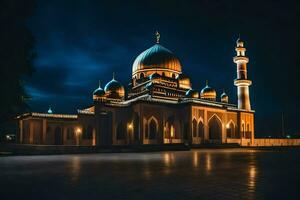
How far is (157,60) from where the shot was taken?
4972 centimetres

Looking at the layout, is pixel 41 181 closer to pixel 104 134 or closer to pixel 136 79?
pixel 104 134

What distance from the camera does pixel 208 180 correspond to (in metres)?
7.83

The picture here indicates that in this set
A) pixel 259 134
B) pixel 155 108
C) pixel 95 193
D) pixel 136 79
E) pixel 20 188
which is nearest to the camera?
pixel 95 193

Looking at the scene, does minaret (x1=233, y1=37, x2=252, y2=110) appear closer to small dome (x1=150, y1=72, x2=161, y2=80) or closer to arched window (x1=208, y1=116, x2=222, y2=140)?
arched window (x1=208, y1=116, x2=222, y2=140)

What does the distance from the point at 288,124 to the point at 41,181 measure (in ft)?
261

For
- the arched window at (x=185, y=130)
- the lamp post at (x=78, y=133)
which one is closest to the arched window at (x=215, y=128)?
the arched window at (x=185, y=130)

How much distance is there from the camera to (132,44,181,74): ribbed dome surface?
163ft

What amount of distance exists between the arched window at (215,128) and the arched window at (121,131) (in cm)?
1345

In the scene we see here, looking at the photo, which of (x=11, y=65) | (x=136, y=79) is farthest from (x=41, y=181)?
(x=136, y=79)

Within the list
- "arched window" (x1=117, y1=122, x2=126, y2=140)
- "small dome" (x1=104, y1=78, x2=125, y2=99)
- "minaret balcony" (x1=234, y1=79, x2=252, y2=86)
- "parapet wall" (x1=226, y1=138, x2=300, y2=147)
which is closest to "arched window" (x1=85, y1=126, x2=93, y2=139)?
"arched window" (x1=117, y1=122, x2=126, y2=140)

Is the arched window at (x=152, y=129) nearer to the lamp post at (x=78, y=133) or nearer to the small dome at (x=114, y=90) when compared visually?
the lamp post at (x=78, y=133)

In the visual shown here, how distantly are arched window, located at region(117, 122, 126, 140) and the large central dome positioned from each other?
11985mm

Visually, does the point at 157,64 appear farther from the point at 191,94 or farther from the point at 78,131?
the point at 78,131

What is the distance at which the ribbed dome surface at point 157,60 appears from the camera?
49.6 metres
